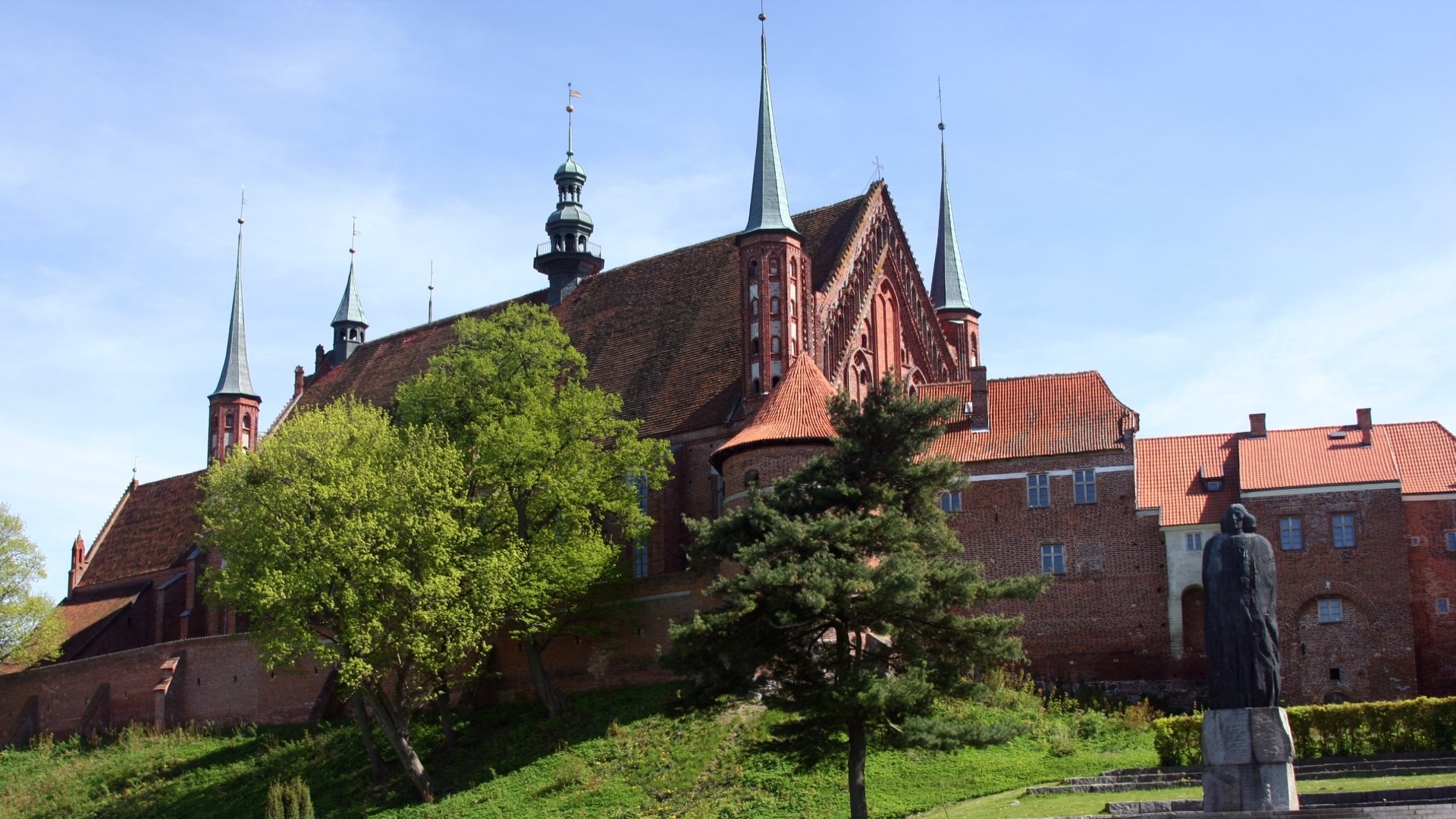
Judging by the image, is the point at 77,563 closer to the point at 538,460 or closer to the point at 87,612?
the point at 87,612

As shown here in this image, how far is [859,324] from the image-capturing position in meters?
56.4

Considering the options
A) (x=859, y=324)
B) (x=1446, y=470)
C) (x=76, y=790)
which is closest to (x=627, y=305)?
(x=859, y=324)

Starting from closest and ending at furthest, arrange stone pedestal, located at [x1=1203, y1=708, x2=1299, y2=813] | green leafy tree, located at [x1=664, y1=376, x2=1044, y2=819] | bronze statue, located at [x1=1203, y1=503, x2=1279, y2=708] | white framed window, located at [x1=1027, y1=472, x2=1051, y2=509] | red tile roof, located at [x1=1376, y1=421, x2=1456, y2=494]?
stone pedestal, located at [x1=1203, y1=708, x2=1299, y2=813], bronze statue, located at [x1=1203, y1=503, x2=1279, y2=708], green leafy tree, located at [x1=664, y1=376, x2=1044, y2=819], red tile roof, located at [x1=1376, y1=421, x2=1456, y2=494], white framed window, located at [x1=1027, y1=472, x2=1051, y2=509]

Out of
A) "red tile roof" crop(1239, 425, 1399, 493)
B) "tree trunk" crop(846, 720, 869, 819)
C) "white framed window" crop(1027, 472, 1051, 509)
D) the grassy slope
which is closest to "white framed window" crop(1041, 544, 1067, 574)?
"white framed window" crop(1027, 472, 1051, 509)

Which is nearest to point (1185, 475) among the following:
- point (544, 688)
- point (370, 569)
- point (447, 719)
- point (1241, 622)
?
point (544, 688)

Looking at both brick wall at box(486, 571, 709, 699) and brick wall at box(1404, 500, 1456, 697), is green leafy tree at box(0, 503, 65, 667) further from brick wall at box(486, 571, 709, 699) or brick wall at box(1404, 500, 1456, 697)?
brick wall at box(1404, 500, 1456, 697)

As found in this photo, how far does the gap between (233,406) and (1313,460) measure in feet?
141

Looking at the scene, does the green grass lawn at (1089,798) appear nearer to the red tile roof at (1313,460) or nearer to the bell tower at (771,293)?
the red tile roof at (1313,460)

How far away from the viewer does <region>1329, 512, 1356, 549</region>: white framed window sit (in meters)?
45.4

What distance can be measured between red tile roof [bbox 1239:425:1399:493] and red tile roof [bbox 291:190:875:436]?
14.1 m

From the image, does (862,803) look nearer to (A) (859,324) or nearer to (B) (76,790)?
(A) (859,324)

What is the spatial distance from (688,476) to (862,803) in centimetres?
2190

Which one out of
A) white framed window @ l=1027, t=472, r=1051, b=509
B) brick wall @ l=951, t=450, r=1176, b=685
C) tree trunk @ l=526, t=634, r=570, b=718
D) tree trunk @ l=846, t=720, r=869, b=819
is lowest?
tree trunk @ l=846, t=720, r=869, b=819

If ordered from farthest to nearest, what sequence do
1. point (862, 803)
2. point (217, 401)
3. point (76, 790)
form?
point (217, 401) < point (76, 790) < point (862, 803)
